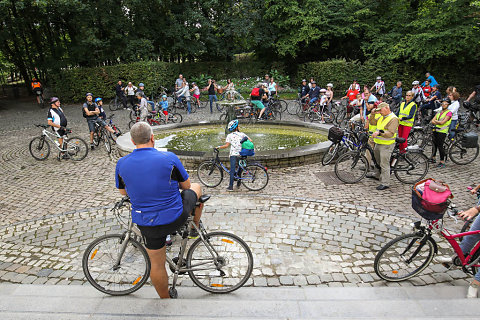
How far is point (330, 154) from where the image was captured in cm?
827

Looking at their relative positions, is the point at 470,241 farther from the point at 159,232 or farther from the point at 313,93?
the point at 313,93

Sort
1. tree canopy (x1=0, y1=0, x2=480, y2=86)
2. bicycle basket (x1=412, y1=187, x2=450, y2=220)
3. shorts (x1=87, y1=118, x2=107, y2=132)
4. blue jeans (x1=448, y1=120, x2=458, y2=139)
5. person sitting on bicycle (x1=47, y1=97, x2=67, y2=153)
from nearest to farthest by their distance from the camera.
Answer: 1. bicycle basket (x1=412, y1=187, x2=450, y2=220)
2. blue jeans (x1=448, y1=120, x2=458, y2=139)
3. person sitting on bicycle (x1=47, y1=97, x2=67, y2=153)
4. shorts (x1=87, y1=118, x2=107, y2=132)
5. tree canopy (x1=0, y1=0, x2=480, y2=86)

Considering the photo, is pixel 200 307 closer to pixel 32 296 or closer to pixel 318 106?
pixel 32 296

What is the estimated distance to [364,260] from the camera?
14.0ft

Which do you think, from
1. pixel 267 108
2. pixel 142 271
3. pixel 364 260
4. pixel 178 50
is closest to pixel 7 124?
pixel 267 108

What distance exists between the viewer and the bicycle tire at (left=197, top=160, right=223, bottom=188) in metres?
7.19

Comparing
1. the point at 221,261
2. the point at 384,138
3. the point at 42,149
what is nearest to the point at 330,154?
the point at 384,138

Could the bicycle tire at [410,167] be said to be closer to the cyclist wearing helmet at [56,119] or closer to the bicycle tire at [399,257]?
the bicycle tire at [399,257]

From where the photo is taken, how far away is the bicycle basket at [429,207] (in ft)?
10.6

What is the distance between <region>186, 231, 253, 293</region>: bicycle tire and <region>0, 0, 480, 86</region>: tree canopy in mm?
21235

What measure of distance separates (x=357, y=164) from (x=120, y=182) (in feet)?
20.2

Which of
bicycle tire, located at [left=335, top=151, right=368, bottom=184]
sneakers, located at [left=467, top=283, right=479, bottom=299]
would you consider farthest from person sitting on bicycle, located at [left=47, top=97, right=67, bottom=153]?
sneakers, located at [left=467, top=283, right=479, bottom=299]

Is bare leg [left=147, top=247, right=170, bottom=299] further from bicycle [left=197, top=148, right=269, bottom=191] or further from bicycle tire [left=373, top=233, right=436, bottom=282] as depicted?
bicycle [left=197, top=148, right=269, bottom=191]

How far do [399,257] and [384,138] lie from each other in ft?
11.0
